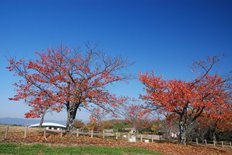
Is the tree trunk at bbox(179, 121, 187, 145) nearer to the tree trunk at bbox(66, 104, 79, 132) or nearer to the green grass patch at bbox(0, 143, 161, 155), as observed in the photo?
the green grass patch at bbox(0, 143, 161, 155)

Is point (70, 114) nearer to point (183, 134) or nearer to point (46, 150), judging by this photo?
point (46, 150)

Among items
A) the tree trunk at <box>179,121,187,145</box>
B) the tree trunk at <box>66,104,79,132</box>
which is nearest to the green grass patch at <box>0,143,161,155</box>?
the tree trunk at <box>66,104,79,132</box>

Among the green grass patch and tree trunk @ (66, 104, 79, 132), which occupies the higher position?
tree trunk @ (66, 104, 79, 132)

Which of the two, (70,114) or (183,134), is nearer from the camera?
(70,114)

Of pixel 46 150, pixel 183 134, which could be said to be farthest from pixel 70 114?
pixel 183 134

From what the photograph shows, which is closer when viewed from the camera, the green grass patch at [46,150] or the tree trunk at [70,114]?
the green grass patch at [46,150]

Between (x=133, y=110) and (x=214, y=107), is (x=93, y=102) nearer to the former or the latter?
(x=214, y=107)

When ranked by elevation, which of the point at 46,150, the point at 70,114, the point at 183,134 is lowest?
the point at 46,150

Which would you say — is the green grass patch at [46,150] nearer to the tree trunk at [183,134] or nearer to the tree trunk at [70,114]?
the tree trunk at [70,114]

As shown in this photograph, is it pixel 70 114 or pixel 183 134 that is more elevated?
pixel 70 114

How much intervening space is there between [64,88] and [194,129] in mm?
37138

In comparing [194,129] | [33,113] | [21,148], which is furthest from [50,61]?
[194,129]

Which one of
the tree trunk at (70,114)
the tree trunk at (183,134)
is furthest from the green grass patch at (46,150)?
the tree trunk at (183,134)

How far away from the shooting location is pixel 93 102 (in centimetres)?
2572
